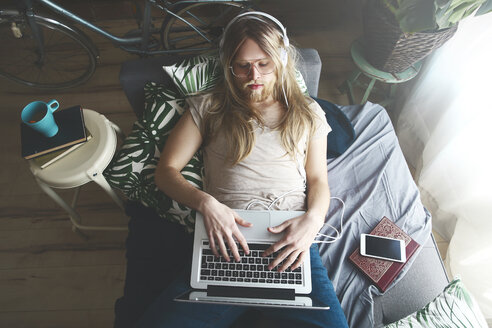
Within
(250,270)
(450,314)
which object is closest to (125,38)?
(250,270)

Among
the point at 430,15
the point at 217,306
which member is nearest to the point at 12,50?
the point at 217,306

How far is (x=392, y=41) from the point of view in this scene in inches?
54.7

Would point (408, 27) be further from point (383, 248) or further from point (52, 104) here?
point (52, 104)

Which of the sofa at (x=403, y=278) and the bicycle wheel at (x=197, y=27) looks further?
the bicycle wheel at (x=197, y=27)

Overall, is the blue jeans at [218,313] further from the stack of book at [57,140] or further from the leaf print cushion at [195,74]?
the leaf print cushion at [195,74]

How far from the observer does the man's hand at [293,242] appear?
930 mm

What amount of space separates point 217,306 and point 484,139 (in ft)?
4.05

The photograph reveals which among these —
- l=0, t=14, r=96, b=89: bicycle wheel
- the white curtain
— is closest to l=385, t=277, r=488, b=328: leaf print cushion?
the white curtain

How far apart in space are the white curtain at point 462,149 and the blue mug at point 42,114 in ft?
5.36

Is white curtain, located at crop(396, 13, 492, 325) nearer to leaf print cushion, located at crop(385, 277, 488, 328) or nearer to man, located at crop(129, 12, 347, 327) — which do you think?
leaf print cushion, located at crop(385, 277, 488, 328)

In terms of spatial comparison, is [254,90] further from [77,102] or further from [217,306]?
[77,102]

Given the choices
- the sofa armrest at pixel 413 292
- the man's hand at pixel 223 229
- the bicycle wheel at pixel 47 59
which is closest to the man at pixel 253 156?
the man's hand at pixel 223 229

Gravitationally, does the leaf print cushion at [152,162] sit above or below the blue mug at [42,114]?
below

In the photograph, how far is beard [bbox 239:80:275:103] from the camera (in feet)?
3.58
